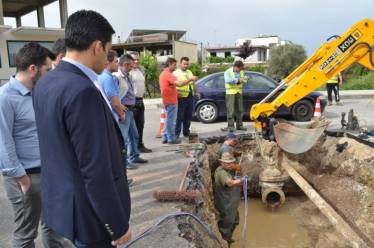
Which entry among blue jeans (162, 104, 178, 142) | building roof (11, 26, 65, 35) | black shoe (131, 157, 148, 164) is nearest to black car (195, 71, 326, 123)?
blue jeans (162, 104, 178, 142)

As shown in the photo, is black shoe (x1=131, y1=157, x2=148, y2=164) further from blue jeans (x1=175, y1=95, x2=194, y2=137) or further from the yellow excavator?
the yellow excavator

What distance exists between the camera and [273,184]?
742cm

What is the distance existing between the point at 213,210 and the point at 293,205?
2731 millimetres

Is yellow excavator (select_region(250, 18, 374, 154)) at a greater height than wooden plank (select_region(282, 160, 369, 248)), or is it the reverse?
yellow excavator (select_region(250, 18, 374, 154))

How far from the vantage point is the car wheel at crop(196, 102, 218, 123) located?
1202cm

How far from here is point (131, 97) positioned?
6.50 metres

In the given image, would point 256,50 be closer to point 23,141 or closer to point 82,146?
point 23,141

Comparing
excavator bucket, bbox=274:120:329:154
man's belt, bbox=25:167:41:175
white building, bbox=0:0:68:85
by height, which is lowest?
excavator bucket, bbox=274:120:329:154

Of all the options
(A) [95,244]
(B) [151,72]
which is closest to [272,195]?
(A) [95,244]

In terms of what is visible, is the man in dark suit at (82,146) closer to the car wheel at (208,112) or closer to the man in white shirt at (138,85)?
the man in white shirt at (138,85)

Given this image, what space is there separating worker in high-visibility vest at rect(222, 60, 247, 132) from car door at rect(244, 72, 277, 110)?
5.90 feet

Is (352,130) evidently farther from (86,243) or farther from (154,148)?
(86,243)

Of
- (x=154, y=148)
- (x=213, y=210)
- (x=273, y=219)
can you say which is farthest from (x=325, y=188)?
(x=154, y=148)

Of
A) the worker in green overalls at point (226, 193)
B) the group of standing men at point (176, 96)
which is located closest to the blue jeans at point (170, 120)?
the group of standing men at point (176, 96)
